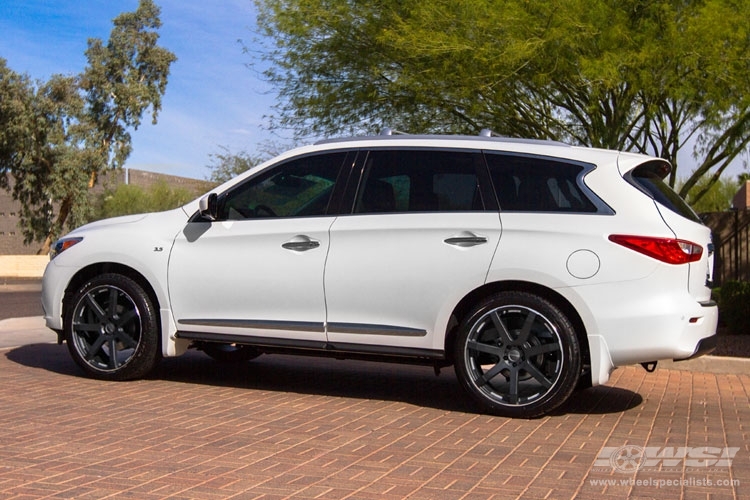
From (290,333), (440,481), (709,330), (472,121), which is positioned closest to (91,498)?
(440,481)

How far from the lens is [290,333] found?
7164 millimetres

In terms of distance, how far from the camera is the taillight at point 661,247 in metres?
6.30

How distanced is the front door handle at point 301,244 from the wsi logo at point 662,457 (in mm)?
2637

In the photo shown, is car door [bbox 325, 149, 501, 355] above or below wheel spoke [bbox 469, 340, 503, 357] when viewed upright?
above

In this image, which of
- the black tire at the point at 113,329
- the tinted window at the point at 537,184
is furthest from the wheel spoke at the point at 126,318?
the tinted window at the point at 537,184

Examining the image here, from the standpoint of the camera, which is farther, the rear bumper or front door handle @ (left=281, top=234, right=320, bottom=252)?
front door handle @ (left=281, top=234, right=320, bottom=252)

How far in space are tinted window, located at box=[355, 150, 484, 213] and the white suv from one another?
11 mm

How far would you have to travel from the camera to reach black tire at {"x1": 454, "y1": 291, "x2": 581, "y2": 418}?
6406mm

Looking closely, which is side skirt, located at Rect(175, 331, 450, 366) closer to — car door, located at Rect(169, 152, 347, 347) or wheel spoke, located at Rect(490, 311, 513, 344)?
car door, located at Rect(169, 152, 347, 347)

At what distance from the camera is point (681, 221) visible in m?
6.48

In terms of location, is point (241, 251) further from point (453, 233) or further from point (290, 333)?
point (453, 233)

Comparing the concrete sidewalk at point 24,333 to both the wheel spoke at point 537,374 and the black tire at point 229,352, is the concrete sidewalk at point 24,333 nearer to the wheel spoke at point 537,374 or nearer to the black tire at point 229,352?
the black tire at point 229,352

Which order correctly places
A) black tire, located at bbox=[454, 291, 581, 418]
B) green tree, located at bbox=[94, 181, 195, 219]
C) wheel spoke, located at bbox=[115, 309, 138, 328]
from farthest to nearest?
green tree, located at bbox=[94, 181, 195, 219], wheel spoke, located at bbox=[115, 309, 138, 328], black tire, located at bbox=[454, 291, 581, 418]

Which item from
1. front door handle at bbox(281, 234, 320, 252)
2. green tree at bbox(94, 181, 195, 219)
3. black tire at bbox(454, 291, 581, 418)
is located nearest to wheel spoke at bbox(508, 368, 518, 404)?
black tire at bbox(454, 291, 581, 418)
